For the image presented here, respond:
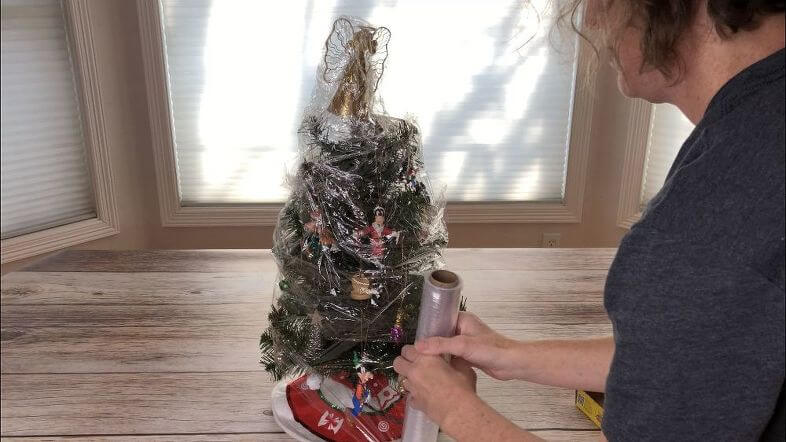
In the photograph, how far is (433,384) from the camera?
0.80 metres

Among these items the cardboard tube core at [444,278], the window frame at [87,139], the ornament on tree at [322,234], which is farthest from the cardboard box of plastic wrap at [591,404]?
the window frame at [87,139]

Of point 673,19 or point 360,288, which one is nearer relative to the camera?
point 673,19

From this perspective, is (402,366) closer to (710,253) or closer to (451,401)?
(451,401)

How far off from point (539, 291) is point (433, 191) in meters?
0.46

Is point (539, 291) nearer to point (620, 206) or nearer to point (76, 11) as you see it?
point (76, 11)

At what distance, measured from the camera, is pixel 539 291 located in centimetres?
131

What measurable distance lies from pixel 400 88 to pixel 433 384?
1.61 meters

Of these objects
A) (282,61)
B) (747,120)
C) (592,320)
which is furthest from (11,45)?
(282,61)

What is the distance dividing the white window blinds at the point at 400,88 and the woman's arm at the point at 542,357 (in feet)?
4.58

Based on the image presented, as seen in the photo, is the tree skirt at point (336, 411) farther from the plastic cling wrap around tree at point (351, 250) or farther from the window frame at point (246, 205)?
the window frame at point (246, 205)

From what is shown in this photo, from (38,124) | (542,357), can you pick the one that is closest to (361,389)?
(542,357)

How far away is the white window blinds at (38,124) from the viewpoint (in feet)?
1.17

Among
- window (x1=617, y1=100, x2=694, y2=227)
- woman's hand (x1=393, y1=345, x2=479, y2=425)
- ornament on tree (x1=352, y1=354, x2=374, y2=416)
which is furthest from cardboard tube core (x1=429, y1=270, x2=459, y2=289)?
window (x1=617, y1=100, x2=694, y2=227)

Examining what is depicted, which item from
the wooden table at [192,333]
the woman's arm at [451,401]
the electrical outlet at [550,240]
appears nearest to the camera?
the woman's arm at [451,401]
